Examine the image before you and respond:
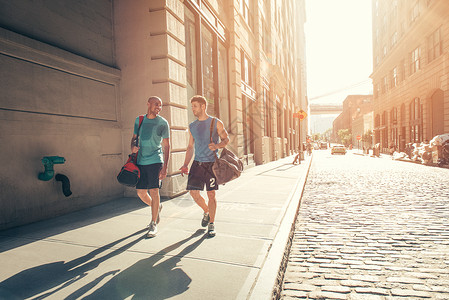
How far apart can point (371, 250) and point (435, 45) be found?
87.2 ft

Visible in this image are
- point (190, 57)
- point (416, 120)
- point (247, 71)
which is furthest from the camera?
point (416, 120)

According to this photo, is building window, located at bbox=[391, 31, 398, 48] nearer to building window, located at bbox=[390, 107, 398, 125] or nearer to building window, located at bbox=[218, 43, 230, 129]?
building window, located at bbox=[390, 107, 398, 125]

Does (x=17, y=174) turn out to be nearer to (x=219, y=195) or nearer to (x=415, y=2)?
(x=219, y=195)

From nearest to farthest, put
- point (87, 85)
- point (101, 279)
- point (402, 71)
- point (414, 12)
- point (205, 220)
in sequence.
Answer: point (101, 279)
point (205, 220)
point (87, 85)
point (414, 12)
point (402, 71)

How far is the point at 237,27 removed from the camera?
12625mm

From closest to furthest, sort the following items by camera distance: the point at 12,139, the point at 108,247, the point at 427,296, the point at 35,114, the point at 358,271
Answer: the point at 427,296 < the point at 358,271 < the point at 108,247 < the point at 12,139 < the point at 35,114

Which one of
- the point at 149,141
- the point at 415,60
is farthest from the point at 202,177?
the point at 415,60

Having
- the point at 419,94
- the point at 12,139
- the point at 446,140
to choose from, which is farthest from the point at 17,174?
the point at 419,94

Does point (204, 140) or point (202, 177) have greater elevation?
point (204, 140)

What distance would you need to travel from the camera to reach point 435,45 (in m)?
22.9

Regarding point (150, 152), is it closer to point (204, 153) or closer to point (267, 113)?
point (204, 153)

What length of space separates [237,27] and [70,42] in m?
8.62

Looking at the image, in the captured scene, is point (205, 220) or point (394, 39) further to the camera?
point (394, 39)

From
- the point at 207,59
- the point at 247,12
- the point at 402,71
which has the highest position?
the point at 402,71
